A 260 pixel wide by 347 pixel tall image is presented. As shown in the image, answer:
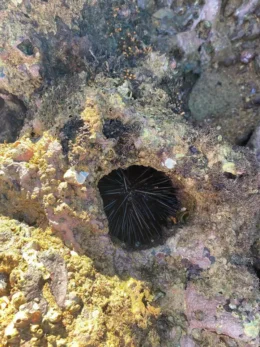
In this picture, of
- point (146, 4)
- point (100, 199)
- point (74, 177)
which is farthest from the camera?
point (146, 4)

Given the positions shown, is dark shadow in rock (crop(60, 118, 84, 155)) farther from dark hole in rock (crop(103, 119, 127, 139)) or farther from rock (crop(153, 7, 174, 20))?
rock (crop(153, 7, 174, 20))

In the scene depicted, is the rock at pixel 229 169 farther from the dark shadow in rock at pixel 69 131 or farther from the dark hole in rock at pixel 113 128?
the dark shadow in rock at pixel 69 131

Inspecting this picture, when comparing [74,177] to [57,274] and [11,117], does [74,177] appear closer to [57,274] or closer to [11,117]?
[57,274]

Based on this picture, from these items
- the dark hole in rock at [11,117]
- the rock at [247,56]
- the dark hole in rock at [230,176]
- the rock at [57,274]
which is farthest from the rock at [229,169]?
the dark hole in rock at [11,117]

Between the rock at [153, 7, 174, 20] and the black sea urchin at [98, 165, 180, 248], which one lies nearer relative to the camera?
the black sea urchin at [98, 165, 180, 248]

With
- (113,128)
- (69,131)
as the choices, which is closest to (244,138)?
(113,128)

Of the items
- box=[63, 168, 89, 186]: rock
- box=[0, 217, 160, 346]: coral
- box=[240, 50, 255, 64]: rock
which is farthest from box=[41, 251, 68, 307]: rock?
box=[240, 50, 255, 64]: rock

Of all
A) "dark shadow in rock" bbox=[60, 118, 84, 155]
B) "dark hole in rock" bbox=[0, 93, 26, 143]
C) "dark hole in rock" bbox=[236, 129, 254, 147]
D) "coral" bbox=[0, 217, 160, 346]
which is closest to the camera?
"coral" bbox=[0, 217, 160, 346]

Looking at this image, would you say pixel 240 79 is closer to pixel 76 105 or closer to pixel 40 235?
pixel 76 105
